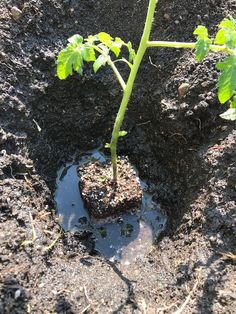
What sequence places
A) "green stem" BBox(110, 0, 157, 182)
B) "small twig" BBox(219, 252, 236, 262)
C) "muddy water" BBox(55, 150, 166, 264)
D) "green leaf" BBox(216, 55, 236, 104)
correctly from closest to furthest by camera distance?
1. "green leaf" BBox(216, 55, 236, 104)
2. "green stem" BBox(110, 0, 157, 182)
3. "small twig" BBox(219, 252, 236, 262)
4. "muddy water" BBox(55, 150, 166, 264)

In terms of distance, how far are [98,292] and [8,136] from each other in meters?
0.91

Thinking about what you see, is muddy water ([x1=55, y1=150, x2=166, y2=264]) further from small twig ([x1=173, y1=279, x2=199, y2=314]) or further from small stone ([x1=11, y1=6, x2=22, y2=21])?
small stone ([x1=11, y1=6, x2=22, y2=21])

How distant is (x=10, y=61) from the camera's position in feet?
7.59

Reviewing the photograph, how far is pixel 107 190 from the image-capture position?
2324mm

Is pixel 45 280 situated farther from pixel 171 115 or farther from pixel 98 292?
pixel 171 115

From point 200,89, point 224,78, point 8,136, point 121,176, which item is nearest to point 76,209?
point 121,176

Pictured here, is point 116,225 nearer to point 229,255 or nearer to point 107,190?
point 107,190

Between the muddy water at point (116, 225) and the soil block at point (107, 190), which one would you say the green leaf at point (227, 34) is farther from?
the muddy water at point (116, 225)

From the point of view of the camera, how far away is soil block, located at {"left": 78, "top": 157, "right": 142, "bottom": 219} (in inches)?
90.8

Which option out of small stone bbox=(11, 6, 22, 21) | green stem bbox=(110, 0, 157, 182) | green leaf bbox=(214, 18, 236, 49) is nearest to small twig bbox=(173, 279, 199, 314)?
green stem bbox=(110, 0, 157, 182)

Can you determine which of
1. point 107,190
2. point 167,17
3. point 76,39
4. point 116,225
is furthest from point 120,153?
point 76,39

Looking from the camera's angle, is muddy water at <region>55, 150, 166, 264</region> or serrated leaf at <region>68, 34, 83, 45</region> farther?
muddy water at <region>55, 150, 166, 264</region>

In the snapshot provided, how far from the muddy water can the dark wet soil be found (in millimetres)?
59

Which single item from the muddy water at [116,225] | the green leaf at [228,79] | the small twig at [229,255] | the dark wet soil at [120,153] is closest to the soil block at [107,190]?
the muddy water at [116,225]
